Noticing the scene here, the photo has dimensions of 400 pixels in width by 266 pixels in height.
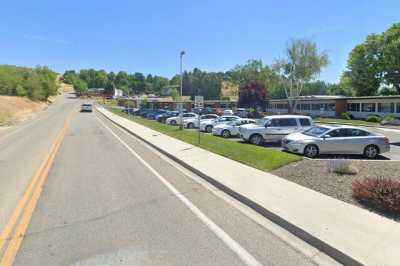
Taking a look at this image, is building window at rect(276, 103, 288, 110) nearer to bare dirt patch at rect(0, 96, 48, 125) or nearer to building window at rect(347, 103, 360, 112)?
building window at rect(347, 103, 360, 112)

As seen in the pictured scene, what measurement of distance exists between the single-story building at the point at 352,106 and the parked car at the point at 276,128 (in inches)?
1210

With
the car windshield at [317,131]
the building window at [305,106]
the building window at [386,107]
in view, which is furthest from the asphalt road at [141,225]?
the building window at [305,106]

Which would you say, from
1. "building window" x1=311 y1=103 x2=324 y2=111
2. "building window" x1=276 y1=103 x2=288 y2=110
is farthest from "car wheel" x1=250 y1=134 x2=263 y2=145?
"building window" x1=276 y1=103 x2=288 y2=110

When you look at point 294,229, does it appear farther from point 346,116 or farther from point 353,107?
point 353,107

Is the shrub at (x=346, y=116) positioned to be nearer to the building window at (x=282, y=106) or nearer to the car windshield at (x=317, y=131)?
the building window at (x=282, y=106)

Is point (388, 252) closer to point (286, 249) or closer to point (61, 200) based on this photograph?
point (286, 249)

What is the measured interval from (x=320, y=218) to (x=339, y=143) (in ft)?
34.6

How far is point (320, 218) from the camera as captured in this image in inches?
261

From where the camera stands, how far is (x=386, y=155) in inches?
696

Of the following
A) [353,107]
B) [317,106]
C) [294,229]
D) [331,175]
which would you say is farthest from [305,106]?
[294,229]

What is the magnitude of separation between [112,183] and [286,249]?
5983 mm

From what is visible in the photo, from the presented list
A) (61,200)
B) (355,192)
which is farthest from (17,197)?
(355,192)

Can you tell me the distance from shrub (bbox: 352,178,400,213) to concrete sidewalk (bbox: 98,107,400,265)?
41 cm

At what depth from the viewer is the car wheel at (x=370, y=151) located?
16656 mm
